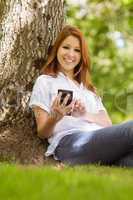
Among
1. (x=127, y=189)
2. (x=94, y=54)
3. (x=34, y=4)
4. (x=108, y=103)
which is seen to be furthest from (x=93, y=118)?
(x=94, y=54)

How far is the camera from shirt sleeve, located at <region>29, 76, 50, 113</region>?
6.04 m

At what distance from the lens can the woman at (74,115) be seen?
5.79 meters

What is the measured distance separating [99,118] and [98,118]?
26mm

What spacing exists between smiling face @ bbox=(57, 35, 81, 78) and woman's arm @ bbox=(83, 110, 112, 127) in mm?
470

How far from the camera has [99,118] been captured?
250 inches

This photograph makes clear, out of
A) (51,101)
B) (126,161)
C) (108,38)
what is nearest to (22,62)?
(51,101)

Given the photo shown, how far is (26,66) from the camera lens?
21.1ft

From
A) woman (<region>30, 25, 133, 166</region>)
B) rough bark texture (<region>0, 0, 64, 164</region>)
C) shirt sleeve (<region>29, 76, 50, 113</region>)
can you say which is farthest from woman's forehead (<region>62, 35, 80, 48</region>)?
shirt sleeve (<region>29, 76, 50, 113</region>)

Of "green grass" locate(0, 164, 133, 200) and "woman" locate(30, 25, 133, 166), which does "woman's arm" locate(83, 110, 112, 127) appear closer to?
"woman" locate(30, 25, 133, 166)

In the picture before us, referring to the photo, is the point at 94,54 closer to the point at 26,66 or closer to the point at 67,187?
the point at 26,66

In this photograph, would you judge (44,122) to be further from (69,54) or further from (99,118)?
(69,54)

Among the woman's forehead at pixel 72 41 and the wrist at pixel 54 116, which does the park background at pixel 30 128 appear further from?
the wrist at pixel 54 116

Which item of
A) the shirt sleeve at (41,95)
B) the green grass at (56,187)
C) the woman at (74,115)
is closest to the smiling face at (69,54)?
the woman at (74,115)

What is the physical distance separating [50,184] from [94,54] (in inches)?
643
